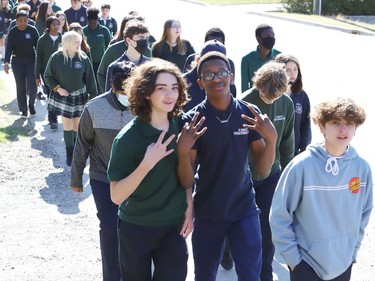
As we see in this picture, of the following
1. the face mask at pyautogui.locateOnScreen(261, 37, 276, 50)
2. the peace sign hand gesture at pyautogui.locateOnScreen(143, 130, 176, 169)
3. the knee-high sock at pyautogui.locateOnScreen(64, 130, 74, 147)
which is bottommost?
the knee-high sock at pyautogui.locateOnScreen(64, 130, 74, 147)

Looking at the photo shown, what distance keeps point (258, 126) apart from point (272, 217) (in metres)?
0.65

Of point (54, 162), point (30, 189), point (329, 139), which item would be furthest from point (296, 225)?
point (54, 162)

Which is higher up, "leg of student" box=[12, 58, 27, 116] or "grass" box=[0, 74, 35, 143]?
"leg of student" box=[12, 58, 27, 116]

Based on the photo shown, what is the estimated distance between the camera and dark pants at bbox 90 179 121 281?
565 centimetres

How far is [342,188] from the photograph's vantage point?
13.9ft

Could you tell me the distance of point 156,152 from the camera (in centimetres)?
429

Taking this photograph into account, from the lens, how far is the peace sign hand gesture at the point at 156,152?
4.27m

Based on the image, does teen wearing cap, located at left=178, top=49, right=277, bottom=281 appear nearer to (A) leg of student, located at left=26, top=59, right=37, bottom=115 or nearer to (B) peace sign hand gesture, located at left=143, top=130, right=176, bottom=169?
(B) peace sign hand gesture, located at left=143, top=130, right=176, bottom=169

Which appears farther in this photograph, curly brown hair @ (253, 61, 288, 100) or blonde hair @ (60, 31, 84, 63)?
blonde hair @ (60, 31, 84, 63)

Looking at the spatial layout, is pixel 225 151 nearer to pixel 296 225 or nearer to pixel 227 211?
pixel 227 211

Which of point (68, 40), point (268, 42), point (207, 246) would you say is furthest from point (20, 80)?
point (207, 246)

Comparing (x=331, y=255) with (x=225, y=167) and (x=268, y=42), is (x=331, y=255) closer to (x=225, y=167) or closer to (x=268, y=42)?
(x=225, y=167)

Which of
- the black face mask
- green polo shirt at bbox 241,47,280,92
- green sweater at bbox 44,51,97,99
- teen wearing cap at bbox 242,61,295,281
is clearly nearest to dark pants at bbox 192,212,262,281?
teen wearing cap at bbox 242,61,295,281

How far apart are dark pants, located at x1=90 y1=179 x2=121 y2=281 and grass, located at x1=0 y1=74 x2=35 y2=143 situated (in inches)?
238
